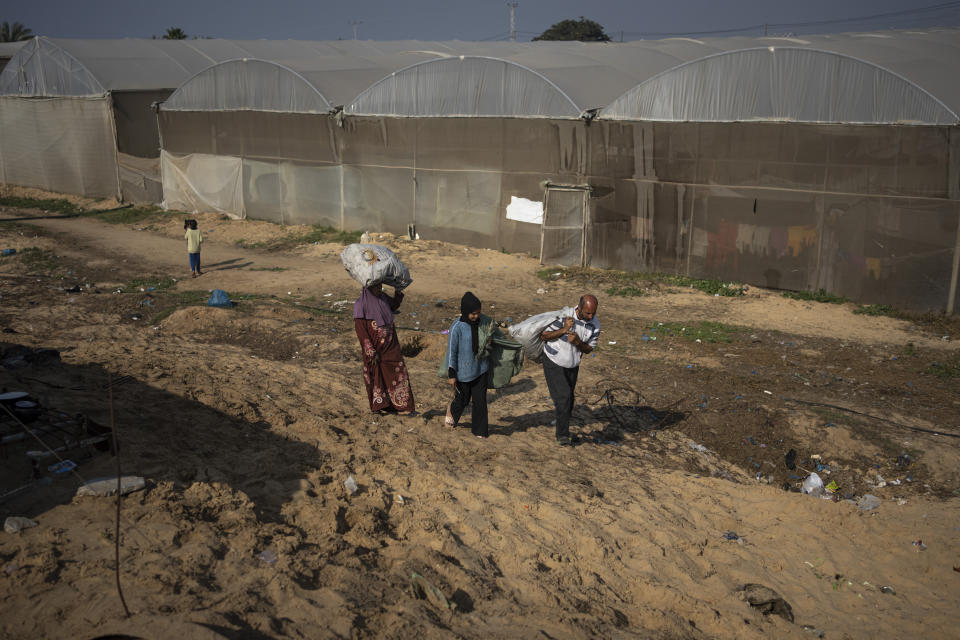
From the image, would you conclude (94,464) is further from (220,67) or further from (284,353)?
(220,67)

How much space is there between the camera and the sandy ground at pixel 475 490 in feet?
11.9

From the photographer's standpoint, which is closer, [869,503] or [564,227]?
[869,503]

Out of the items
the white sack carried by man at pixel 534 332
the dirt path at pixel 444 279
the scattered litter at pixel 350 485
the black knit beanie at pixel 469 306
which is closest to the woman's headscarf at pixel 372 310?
the black knit beanie at pixel 469 306

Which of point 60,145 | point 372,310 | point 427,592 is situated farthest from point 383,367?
point 60,145

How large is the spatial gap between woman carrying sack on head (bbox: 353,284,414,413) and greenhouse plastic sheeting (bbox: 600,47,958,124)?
8.32 m

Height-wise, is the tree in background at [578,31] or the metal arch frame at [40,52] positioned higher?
the tree in background at [578,31]

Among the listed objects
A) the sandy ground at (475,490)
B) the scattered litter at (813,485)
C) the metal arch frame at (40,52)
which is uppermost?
the metal arch frame at (40,52)

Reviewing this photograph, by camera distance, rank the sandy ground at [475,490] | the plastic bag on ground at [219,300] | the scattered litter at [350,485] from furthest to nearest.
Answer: the plastic bag on ground at [219,300] < the scattered litter at [350,485] < the sandy ground at [475,490]

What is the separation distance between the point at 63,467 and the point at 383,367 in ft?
9.03

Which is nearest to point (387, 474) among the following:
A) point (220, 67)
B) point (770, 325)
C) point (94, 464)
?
point (94, 464)

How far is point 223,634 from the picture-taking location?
3104 millimetres

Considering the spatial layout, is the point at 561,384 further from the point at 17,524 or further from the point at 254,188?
the point at 254,188

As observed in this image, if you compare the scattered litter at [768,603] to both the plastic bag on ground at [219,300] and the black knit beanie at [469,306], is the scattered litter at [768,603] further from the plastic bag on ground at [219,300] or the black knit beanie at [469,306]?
the plastic bag on ground at [219,300]

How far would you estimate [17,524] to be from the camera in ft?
12.2
